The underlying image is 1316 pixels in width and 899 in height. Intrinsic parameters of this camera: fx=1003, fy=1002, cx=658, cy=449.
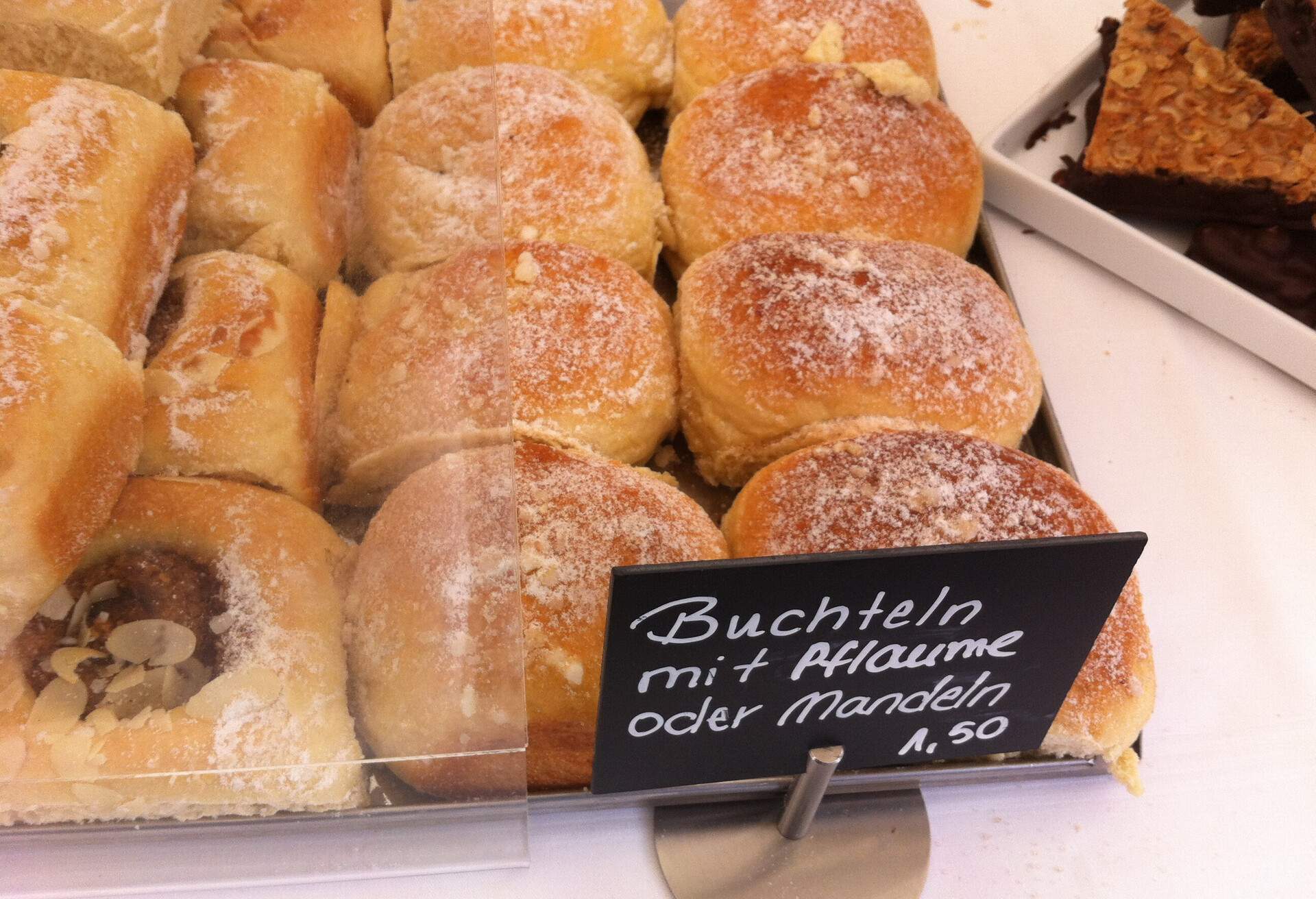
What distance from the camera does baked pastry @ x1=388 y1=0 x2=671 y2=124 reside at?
4.96ft

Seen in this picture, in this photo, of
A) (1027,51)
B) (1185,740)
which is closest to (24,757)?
(1185,740)

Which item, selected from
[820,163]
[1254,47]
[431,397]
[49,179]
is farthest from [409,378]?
[1254,47]

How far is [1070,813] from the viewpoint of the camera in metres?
1.20

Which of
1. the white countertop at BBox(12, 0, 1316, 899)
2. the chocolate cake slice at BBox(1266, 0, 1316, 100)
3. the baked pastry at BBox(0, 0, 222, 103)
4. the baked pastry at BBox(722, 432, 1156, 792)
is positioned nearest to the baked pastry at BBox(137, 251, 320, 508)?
the baked pastry at BBox(0, 0, 222, 103)

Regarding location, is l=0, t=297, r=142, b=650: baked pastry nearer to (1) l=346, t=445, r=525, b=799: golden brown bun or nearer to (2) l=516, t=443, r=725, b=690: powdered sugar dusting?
(1) l=346, t=445, r=525, b=799: golden brown bun

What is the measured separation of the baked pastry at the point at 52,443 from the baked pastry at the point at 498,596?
25cm

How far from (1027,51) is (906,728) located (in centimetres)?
179

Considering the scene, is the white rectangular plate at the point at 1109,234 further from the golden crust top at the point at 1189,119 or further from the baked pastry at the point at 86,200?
the baked pastry at the point at 86,200

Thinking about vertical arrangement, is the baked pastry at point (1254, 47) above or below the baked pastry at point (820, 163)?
above

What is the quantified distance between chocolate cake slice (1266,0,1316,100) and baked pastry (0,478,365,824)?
1.80 meters

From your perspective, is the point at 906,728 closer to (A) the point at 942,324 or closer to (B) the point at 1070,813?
(B) the point at 1070,813

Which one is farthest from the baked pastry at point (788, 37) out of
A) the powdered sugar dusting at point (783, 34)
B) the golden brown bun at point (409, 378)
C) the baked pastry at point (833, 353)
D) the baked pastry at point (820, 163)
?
the golden brown bun at point (409, 378)

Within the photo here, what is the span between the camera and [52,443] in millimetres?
870

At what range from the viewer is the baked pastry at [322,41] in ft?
4.50
